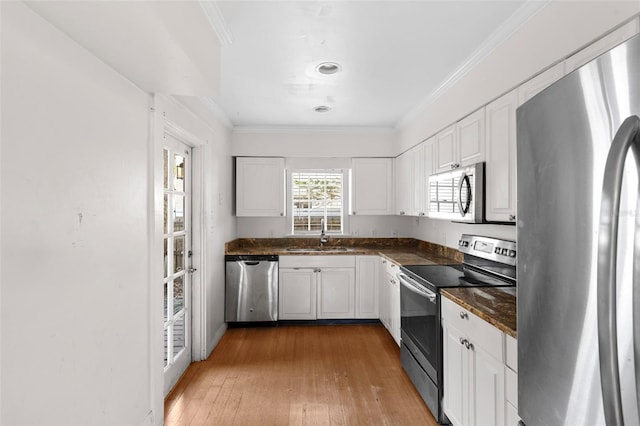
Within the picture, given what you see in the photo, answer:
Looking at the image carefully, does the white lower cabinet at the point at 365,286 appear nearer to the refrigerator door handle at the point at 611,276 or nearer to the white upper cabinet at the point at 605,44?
the white upper cabinet at the point at 605,44

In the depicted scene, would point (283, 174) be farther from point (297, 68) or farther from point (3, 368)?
point (3, 368)

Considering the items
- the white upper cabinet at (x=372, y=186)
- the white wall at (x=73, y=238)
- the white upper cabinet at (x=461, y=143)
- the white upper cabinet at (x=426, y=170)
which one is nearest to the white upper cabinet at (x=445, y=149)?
the white upper cabinet at (x=461, y=143)

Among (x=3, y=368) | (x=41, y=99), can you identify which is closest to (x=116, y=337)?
(x=3, y=368)

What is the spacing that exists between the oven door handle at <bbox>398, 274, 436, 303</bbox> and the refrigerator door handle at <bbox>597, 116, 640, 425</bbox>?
1.58 metres

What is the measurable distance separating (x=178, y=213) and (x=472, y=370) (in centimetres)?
237

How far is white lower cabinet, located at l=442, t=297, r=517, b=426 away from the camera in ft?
4.83

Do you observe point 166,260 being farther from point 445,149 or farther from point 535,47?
point 535,47

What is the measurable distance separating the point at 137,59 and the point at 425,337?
2319 millimetres

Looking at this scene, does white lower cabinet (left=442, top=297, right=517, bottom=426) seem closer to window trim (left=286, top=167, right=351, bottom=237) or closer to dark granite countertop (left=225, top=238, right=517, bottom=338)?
dark granite countertop (left=225, top=238, right=517, bottom=338)

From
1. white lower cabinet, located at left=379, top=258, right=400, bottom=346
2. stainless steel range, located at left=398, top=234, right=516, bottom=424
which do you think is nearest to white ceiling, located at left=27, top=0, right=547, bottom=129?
stainless steel range, located at left=398, top=234, right=516, bottom=424

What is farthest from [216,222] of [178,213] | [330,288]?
[330,288]

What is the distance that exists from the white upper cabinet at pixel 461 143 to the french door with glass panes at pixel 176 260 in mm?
2235

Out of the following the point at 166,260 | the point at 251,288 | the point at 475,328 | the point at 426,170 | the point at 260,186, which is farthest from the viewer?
the point at 260,186

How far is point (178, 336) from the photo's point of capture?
2.86 m
